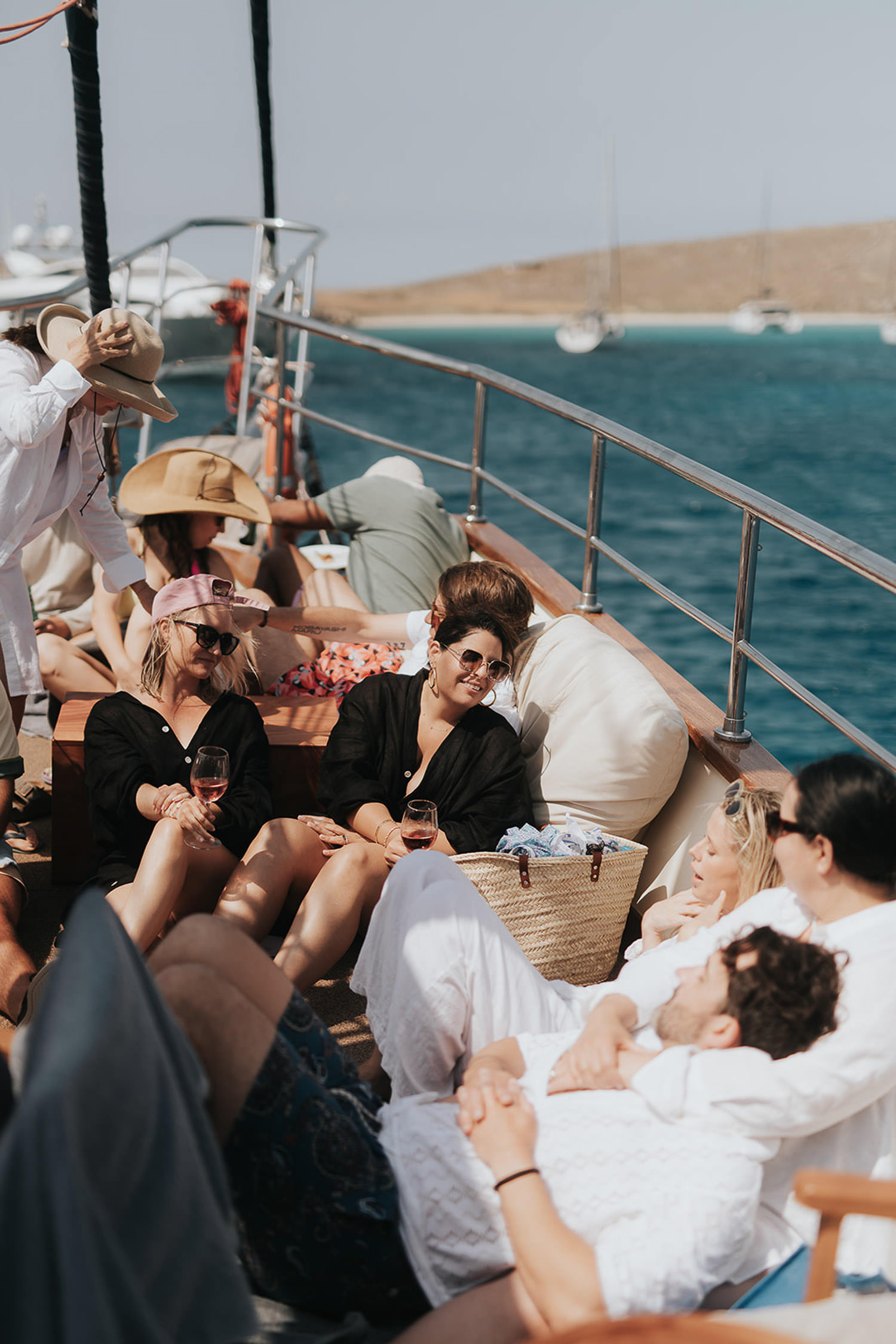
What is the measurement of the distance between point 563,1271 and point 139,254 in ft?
16.6

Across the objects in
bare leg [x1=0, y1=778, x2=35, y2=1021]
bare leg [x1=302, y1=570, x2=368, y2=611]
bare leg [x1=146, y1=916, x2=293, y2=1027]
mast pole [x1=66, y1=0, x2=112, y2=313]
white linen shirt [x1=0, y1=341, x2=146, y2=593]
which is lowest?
bare leg [x1=0, y1=778, x2=35, y2=1021]

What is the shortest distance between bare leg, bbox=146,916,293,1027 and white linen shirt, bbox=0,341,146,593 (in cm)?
166

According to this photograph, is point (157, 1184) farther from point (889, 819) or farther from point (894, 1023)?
point (889, 819)

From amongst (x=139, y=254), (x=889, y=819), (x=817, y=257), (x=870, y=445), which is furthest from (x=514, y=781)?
(x=817, y=257)

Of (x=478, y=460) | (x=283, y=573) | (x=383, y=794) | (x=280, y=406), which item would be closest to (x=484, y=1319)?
(x=383, y=794)

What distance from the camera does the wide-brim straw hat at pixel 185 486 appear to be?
3.82 metres

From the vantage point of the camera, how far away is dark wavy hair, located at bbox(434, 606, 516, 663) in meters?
2.69

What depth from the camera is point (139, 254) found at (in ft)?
18.1

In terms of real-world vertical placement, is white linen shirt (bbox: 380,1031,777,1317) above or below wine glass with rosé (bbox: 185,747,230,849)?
below

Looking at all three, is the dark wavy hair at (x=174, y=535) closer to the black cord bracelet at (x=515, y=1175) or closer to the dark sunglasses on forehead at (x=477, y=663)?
the dark sunglasses on forehead at (x=477, y=663)

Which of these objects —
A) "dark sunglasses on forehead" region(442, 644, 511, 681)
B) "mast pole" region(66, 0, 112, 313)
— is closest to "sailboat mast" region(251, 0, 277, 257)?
"mast pole" region(66, 0, 112, 313)

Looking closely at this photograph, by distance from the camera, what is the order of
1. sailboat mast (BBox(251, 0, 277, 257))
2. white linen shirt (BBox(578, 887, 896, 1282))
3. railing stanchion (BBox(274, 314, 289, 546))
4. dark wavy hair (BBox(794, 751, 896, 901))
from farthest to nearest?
sailboat mast (BBox(251, 0, 277, 257))
railing stanchion (BBox(274, 314, 289, 546))
dark wavy hair (BBox(794, 751, 896, 901))
white linen shirt (BBox(578, 887, 896, 1282))

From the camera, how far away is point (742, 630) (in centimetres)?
274

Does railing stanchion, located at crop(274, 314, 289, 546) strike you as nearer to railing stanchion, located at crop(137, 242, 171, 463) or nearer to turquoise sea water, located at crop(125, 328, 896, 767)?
railing stanchion, located at crop(137, 242, 171, 463)
